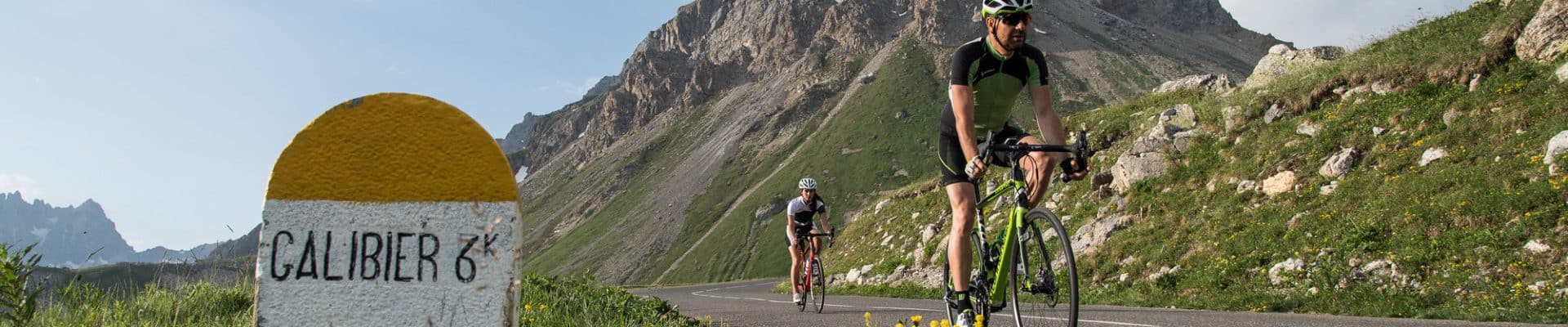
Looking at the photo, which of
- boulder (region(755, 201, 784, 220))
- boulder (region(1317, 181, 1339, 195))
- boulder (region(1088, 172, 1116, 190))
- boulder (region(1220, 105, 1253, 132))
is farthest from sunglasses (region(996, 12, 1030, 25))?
boulder (region(755, 201, 784, 220))

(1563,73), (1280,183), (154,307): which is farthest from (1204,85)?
(154,307)

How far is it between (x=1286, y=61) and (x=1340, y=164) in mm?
9985

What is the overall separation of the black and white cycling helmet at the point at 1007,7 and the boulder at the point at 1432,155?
1001cm

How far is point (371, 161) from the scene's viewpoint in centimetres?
236

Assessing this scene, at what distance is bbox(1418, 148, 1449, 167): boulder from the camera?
11.6 meters

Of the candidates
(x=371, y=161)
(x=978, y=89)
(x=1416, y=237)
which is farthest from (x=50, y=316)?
(x=1416, y=237)

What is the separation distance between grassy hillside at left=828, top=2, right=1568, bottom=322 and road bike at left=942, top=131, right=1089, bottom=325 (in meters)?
5.56

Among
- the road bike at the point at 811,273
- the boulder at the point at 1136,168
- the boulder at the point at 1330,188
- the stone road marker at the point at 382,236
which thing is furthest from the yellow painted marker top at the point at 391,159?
the boulder at the point at 1136,168

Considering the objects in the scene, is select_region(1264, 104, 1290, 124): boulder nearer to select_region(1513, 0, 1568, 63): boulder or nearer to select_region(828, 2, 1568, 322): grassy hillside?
select_region(828, 2, 1568, 322): grassy hillside

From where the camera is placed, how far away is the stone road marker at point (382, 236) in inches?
90.7

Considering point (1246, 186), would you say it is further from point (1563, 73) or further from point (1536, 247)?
point (1536, 247)

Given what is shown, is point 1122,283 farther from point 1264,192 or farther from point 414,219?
point 414,219

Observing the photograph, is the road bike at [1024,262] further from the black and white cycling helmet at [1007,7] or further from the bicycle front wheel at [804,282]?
the bicycle front wheel at [804,282]

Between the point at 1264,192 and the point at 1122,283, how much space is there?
8.83ft
